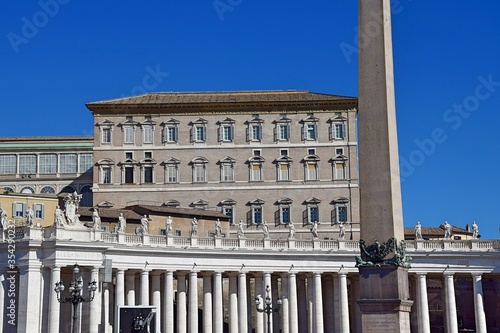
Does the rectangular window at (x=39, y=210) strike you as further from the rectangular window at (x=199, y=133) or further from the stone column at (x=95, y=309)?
the rectangular window at (x=199, y=133)

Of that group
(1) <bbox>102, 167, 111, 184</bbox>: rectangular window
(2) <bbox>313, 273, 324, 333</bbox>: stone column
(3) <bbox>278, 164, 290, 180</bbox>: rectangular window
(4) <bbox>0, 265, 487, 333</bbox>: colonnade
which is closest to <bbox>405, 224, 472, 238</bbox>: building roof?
(3) <bbox>278, 164, 290, 180</bbox>: rectangular window

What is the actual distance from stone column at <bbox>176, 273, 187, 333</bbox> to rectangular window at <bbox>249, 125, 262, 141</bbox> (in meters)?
23.2

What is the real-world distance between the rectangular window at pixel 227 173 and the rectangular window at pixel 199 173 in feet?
5.85

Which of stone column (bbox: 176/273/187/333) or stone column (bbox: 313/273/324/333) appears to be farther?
stone column (bbox: 313/273/324/333)

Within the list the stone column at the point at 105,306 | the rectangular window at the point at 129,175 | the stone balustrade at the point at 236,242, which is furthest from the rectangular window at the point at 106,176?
the stone column at the point at 105,306

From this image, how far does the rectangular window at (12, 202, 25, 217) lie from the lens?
234 ft

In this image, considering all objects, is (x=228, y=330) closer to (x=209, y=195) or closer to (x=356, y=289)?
(x=356, y=289)

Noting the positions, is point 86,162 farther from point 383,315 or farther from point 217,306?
point 383,315

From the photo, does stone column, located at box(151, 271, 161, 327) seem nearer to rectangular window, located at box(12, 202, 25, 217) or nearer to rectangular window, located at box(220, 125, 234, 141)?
rectangular window, located at box(12, 202, 25, 217)

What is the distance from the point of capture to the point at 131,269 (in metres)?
59.4

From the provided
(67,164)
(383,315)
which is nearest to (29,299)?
(383,315)

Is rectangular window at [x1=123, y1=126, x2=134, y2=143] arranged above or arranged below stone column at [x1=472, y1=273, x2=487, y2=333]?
above

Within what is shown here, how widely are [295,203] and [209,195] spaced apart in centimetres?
762

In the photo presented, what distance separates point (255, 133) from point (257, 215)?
773 centimetres
